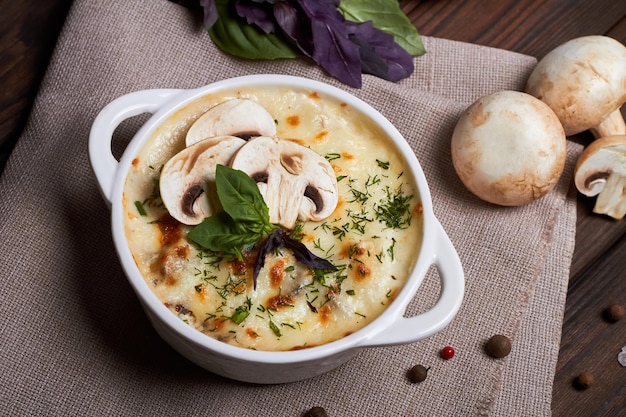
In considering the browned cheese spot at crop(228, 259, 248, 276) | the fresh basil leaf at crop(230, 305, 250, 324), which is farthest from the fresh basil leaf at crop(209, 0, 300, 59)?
the fresh basil leaf at crop(230, 305, 250, 324)

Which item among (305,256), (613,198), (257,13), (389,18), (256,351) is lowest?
(613,198)

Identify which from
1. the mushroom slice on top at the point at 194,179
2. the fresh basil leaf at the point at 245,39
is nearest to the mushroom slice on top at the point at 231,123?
the mushroom slice on top at the point at 194,179

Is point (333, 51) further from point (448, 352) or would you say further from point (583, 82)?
point (448, 352)

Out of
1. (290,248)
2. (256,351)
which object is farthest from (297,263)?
(256,351)

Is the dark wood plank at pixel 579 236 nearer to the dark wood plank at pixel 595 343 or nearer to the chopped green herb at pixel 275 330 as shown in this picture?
the dark wood plank at pixel 595 343

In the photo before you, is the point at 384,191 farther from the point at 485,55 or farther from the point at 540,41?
the point at 540,41

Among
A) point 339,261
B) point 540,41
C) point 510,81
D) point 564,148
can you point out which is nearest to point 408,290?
point 339,261
